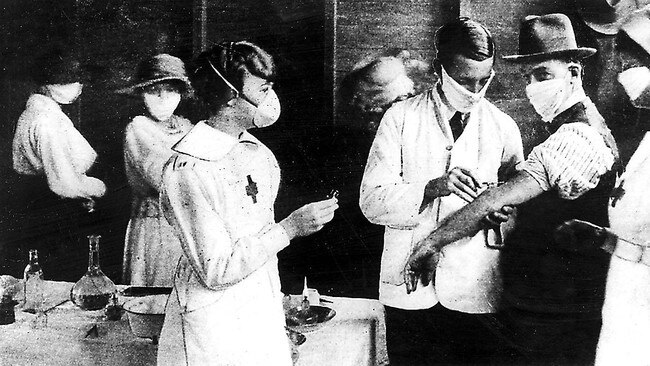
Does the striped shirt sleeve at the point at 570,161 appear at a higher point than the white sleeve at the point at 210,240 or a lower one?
higher

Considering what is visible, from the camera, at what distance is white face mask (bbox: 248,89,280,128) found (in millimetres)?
2244

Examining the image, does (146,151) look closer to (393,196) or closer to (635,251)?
(393,196)

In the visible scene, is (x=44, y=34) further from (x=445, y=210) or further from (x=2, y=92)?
(x=445, y=210)

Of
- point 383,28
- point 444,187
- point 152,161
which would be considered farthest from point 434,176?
point 152,161

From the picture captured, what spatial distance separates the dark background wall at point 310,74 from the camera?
2238 millimetres

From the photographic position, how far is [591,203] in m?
2.22

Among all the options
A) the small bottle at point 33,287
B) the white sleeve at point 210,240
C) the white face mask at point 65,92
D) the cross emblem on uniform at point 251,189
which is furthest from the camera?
the white face mask at point 65,92

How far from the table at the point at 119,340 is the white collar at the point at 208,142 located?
0.67 metres

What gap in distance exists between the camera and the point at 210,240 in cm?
209

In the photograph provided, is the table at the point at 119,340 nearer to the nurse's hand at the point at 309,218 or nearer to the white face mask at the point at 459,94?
the nurse's hand at the point at 309,218

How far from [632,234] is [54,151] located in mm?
2323

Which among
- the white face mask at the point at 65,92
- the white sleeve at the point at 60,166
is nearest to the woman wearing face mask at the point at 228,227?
the white sleeve at the point at 60,166

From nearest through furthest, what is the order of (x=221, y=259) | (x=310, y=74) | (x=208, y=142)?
1. (x=221, y=259)
2. (x=208, y=142)
3. (x=310, y=74)

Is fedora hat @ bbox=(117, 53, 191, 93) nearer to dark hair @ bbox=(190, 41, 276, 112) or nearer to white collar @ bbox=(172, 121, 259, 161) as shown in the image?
dark hair @ bbox=(190, 41, 276, 112)
